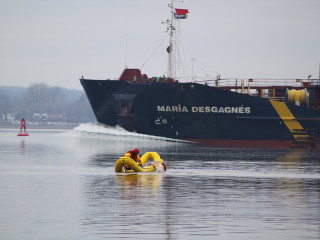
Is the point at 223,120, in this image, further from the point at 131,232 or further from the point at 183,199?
the point at 131,232

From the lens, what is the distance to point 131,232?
Answer: 13820 mm

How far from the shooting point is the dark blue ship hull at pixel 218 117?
198 feet

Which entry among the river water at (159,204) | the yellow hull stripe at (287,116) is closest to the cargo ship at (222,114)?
the yellow hull stripe at (287,116)

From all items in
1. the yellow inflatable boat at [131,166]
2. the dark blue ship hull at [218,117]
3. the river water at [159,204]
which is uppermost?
the dark blue ship hull at [218,117]

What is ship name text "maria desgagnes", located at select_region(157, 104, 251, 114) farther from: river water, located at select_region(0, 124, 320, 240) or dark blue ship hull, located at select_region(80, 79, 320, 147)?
river water, located at select_region(0, 124, 320, 240)

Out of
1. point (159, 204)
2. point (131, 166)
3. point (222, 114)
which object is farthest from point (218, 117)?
point (159, 204)

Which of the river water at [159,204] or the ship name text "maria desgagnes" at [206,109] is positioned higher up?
the ship name text "maria desgagnes" at [206,109]

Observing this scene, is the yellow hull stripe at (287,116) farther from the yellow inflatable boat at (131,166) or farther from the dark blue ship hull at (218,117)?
the yellow inflatable boat at (131,166)

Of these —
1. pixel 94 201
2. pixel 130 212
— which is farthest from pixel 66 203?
pixel 130 212

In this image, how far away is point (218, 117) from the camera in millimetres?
61031

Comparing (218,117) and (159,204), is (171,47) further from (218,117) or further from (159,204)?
(159,204)

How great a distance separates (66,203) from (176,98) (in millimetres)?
43649

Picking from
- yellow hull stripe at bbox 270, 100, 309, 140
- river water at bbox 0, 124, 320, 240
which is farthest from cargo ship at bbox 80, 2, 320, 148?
river water at bbox 0, 124, 320, 240

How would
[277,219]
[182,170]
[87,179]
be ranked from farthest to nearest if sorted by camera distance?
[182,170], [87,179], [277,219]
